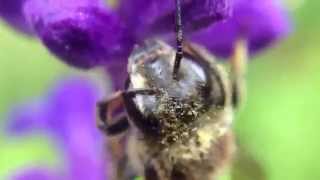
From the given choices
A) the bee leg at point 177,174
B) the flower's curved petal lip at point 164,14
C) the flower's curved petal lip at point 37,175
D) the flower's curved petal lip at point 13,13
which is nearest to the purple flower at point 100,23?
the flower's curved petal lip at point 164,14

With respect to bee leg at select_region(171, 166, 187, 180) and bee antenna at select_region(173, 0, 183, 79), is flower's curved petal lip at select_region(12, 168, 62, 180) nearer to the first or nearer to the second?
bee leg at select_region(171, 166, 187, 180)

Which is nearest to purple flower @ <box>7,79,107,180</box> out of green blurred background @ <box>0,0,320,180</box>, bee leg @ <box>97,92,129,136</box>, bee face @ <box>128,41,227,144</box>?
green blurred background @ <box>0,0,320,180</box>

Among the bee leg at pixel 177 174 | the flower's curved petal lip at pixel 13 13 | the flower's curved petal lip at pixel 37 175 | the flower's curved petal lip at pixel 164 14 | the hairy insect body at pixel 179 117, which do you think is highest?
the flower's curved petal lip at pixel 13 13

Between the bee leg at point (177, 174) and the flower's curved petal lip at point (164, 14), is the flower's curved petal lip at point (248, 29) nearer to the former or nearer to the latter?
the flower's curved petal lip at point (164, 14)

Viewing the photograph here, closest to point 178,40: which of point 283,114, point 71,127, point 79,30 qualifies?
point 79,30

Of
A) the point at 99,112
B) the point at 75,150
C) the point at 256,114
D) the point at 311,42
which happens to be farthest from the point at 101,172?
the point at 311,42

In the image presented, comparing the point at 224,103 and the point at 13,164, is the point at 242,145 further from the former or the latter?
the point at 13,164
